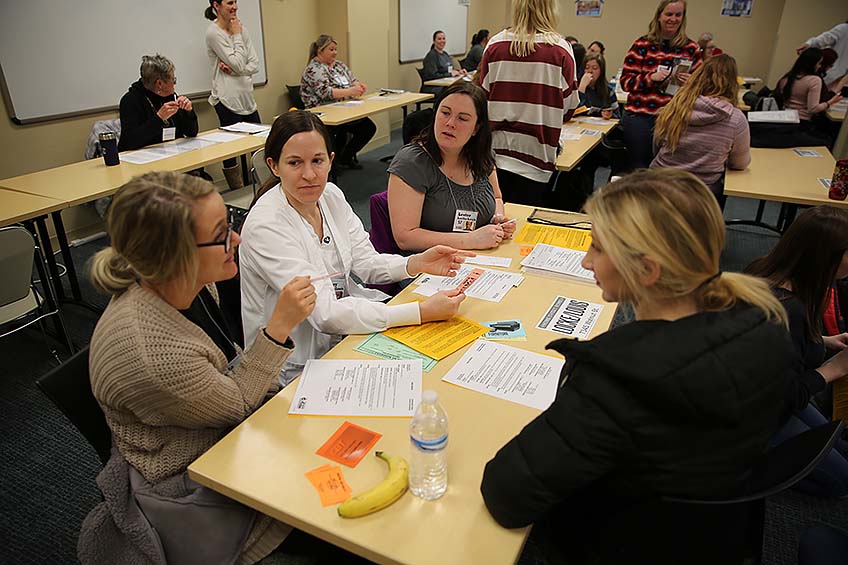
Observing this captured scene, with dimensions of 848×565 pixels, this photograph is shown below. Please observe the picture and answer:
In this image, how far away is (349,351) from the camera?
1.54 metres

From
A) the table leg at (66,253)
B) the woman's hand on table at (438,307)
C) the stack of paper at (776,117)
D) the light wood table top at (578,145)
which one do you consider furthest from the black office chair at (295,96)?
the woman's hand on table at (438,307)

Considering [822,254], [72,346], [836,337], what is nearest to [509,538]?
[822,254]

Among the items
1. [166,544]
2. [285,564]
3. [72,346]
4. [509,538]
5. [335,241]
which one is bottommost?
[72,346]

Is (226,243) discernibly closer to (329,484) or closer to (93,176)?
(329,484)

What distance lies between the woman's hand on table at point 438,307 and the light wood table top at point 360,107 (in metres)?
3.46

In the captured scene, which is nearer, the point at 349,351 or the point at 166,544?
the point at 166,544

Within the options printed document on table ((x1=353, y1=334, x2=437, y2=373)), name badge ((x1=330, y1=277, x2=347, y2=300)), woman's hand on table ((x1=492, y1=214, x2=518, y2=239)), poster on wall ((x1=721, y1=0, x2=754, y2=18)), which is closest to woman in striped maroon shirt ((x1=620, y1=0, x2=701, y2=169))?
woman's hand on table ((x1=492, y1=214, x2=518, y2=239))

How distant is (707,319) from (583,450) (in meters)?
0.29

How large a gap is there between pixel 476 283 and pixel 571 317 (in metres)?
0.38

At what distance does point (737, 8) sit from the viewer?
8445mm

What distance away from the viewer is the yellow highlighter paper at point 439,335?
1549mm

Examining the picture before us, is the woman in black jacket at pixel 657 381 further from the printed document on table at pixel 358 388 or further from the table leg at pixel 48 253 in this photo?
the table leg at pixel 48 253

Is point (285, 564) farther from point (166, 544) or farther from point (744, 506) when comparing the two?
point (744, 506)

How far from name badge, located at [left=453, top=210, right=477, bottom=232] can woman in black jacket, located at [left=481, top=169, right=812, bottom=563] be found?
4.34 feet
